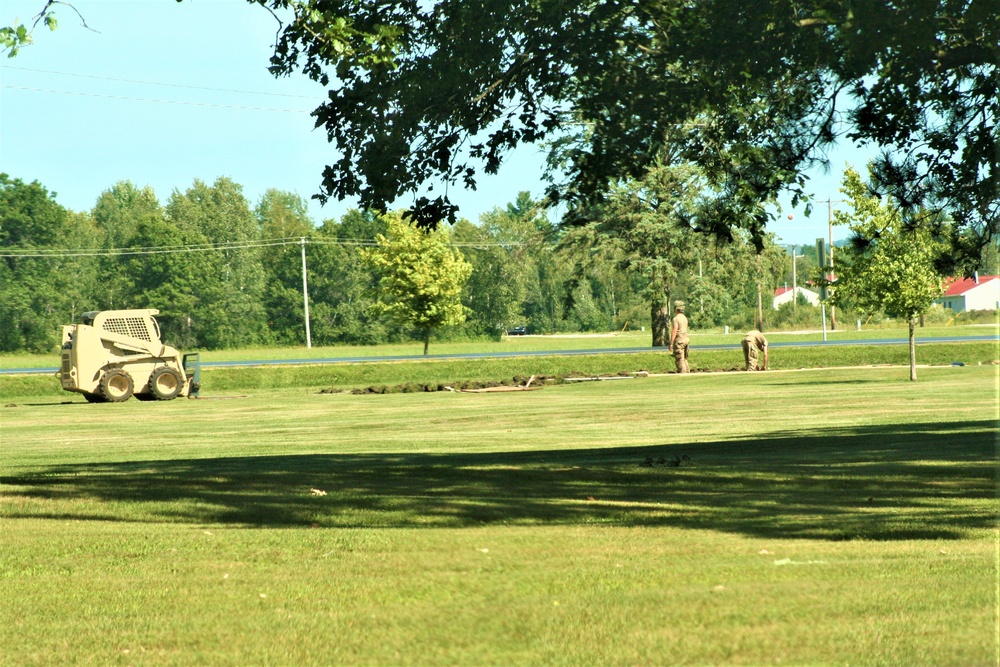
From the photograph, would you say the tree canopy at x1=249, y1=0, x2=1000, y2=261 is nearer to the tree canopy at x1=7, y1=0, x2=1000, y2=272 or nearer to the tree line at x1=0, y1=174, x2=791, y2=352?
the tree canopy at x1=7, y1=0, x2=1000, y2=272

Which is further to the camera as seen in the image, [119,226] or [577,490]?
[119,226]

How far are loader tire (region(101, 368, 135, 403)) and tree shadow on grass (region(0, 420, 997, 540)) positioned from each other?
18664mm

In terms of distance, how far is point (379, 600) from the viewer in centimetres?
602

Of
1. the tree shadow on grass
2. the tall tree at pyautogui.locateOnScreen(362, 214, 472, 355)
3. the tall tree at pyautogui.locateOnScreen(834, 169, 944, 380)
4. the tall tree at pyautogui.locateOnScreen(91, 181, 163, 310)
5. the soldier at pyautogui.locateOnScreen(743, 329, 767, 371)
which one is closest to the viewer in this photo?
the tree shadow on grass

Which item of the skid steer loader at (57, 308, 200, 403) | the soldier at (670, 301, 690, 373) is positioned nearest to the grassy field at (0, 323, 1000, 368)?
the soldier at (670, 301, 690, 373)

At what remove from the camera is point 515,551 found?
7.40 metres

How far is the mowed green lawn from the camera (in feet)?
16.8

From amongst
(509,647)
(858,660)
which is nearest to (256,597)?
(509,647)

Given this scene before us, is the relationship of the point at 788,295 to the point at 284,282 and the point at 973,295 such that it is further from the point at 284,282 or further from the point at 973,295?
the point at 284,282

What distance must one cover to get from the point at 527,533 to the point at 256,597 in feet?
8.18

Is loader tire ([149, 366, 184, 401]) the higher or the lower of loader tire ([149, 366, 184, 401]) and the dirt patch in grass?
the higher

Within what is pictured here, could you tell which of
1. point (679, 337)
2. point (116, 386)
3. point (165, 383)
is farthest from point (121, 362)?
point (679, 337)

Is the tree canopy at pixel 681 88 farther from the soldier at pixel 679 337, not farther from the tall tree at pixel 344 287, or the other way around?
the tall tree at pixel 344 287

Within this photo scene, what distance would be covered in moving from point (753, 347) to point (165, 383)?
18.0 metres
